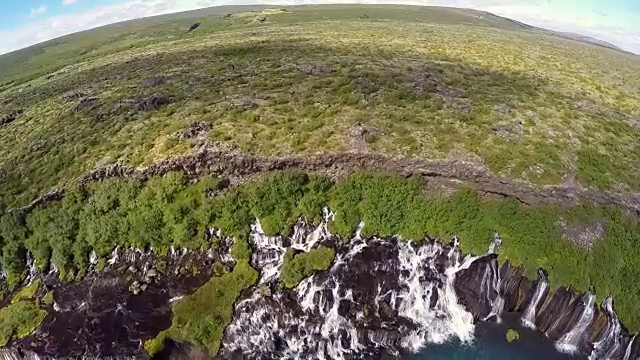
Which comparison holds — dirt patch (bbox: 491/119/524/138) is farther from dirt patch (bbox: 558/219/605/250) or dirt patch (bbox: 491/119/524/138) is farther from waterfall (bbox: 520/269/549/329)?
waterfall (bbox: 520/269/549/329)

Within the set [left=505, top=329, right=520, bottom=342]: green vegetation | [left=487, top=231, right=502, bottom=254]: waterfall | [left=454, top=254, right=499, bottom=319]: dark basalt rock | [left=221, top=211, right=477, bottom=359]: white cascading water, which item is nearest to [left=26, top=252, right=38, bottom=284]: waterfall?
[left=221, top=211, right=477, bottom=359]: white cascading water

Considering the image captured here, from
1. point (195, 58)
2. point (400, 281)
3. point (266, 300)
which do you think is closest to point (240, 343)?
point (266, 300)

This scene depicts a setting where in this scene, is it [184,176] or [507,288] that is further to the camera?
[184,176]

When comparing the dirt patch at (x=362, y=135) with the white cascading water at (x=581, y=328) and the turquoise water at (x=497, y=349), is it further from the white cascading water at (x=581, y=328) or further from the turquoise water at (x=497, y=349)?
the white cascading water at (x=581, y=328)

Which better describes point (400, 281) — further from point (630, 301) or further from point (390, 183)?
point (630, 301)

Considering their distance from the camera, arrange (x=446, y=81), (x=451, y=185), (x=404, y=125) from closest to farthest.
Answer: (x=451, y=185) < (x=404, y=125) < (x=446, y=81)

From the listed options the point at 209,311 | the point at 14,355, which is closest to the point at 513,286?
the point at 209,311

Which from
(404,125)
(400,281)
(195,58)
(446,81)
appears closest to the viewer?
(400,281)
